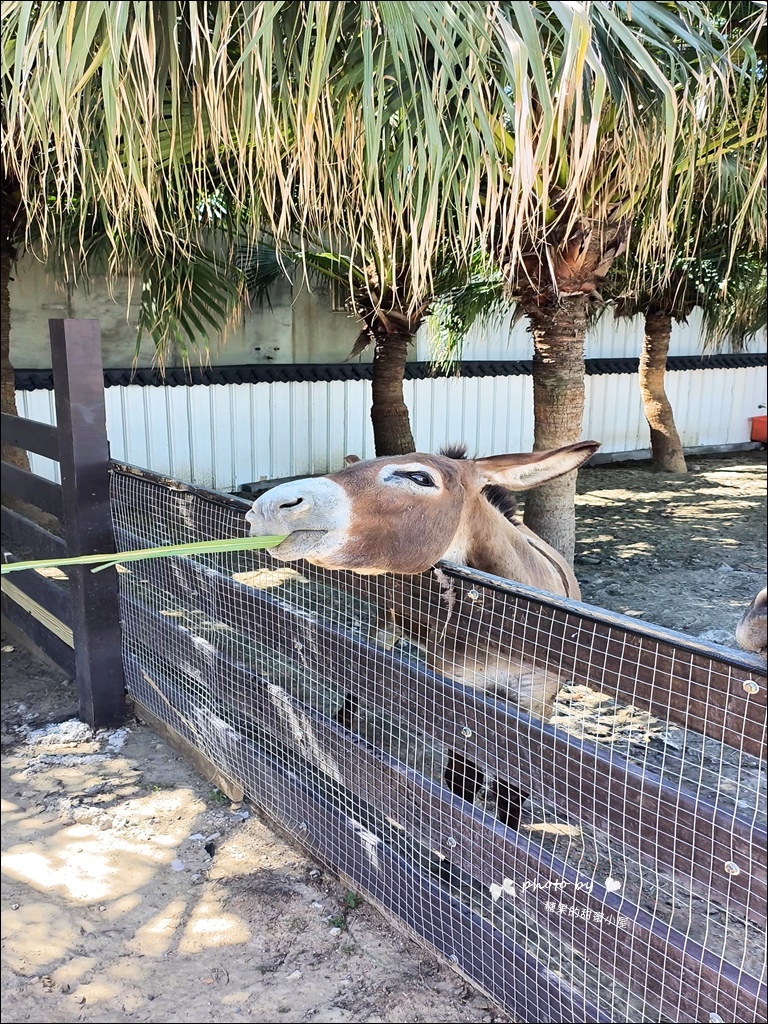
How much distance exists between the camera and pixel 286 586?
→ 3.17m

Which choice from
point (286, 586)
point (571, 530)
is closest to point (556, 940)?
point (286, 586)

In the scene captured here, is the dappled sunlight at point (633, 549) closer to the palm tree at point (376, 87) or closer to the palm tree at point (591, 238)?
the palm tree at point (591, 238)

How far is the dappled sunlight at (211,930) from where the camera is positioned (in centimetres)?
234

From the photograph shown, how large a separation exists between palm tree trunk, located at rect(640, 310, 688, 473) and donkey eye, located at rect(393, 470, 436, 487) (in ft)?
25.9

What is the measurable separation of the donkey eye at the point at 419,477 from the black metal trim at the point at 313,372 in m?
4.63

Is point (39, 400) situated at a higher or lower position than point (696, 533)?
higher

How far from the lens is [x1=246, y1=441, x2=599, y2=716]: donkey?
80.0 inches

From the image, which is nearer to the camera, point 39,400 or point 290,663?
point 290,663

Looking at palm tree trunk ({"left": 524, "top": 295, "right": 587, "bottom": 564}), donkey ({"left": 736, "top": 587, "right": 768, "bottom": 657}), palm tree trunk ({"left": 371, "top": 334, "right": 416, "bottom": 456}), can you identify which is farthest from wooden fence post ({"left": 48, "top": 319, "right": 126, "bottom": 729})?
palm tree trunk ({"left": 371, "top": 334, "right": 416, "bottom": 456})

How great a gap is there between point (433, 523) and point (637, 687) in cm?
85

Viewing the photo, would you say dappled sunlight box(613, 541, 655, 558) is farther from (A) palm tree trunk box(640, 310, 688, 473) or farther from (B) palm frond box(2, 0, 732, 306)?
(B) palm frond box(2, 0, 732, 306)

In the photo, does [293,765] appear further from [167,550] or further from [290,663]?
[167,550]

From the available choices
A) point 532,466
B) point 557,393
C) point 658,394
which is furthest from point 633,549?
point 532,466

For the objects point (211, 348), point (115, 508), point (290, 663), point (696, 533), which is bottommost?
point (696, 533)
